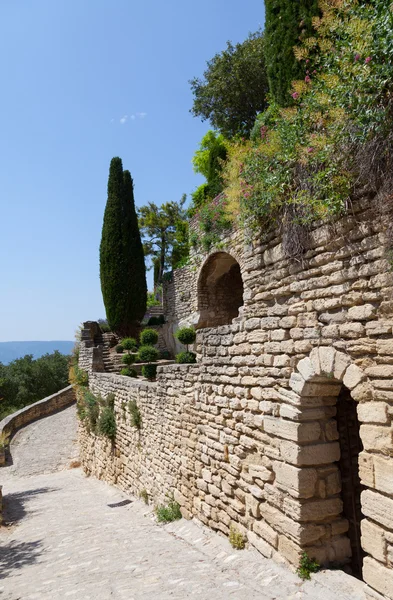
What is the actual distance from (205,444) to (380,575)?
115 inches

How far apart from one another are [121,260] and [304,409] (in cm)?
1737

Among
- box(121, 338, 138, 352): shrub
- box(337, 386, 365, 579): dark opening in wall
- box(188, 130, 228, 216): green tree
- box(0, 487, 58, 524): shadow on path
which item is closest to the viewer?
box(337, 386, 365, 579): dark opening in wall

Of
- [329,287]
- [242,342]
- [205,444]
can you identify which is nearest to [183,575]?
[205,444]

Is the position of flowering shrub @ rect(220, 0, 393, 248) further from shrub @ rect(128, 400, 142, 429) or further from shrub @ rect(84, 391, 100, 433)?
shrub @ rect(84, 391, 100, 433)

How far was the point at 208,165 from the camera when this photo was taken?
19484mm

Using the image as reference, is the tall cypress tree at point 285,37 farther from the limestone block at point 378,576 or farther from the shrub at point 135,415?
the limestone block at point 378,576

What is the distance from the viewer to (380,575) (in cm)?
313

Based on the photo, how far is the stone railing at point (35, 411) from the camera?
18.5 m

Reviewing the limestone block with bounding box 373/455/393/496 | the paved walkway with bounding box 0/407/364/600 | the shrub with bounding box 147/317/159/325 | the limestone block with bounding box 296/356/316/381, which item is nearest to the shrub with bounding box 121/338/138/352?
the shrub with bounding box 147/317/159/325

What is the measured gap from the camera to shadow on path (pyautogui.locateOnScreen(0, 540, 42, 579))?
550cm

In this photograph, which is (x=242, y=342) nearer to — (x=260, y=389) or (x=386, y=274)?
(x=260, y=389)

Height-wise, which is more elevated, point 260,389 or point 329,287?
point 329,287

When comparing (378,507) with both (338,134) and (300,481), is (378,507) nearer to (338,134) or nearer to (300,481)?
(300,481)

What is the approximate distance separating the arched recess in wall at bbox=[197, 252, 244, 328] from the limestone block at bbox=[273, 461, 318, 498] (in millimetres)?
11795
